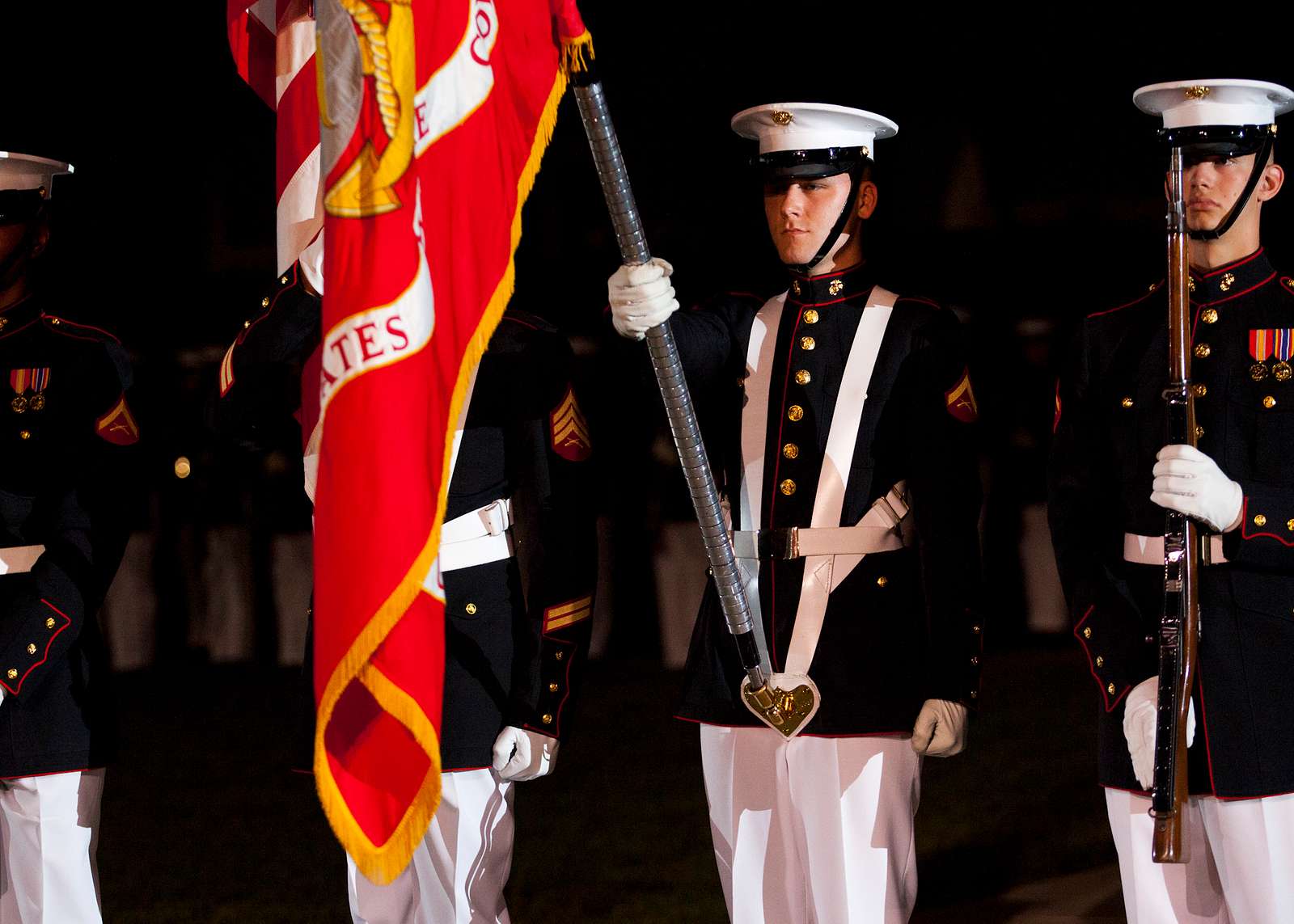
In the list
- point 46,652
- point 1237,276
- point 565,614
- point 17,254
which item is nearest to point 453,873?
point 565,614

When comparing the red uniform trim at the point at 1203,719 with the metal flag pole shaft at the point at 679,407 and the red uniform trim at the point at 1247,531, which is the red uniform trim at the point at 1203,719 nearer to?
the red uniform trim at the point at 1247,531

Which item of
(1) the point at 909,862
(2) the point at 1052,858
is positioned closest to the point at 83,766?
(1) the point at 909,862

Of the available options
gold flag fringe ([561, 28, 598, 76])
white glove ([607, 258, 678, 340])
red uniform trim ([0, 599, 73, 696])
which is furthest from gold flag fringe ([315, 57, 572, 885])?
red uniform trim ([0, 599, 73, 696])

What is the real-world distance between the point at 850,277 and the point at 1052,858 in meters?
2.63

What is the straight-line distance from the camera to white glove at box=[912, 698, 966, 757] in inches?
115

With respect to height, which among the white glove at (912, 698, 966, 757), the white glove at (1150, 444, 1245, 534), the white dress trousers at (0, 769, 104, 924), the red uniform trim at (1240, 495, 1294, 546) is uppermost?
the white glove at (1150, 444, 1245, 534)

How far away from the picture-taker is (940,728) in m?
2.92

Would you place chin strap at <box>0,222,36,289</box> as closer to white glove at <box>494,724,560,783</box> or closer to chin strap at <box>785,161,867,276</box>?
white glove at <box>494,724,560,783</box>

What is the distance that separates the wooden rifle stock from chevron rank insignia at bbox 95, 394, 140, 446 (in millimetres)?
2023

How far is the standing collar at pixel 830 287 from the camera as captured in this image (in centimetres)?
314

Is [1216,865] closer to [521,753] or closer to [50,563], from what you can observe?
[521,753]

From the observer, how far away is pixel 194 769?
6.79 m

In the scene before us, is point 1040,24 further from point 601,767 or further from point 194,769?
point 194,769

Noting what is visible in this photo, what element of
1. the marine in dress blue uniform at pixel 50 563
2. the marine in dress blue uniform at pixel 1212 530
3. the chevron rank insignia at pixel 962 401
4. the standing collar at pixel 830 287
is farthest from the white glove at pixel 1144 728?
the marine in dress blue uniform at pixel 50 563
